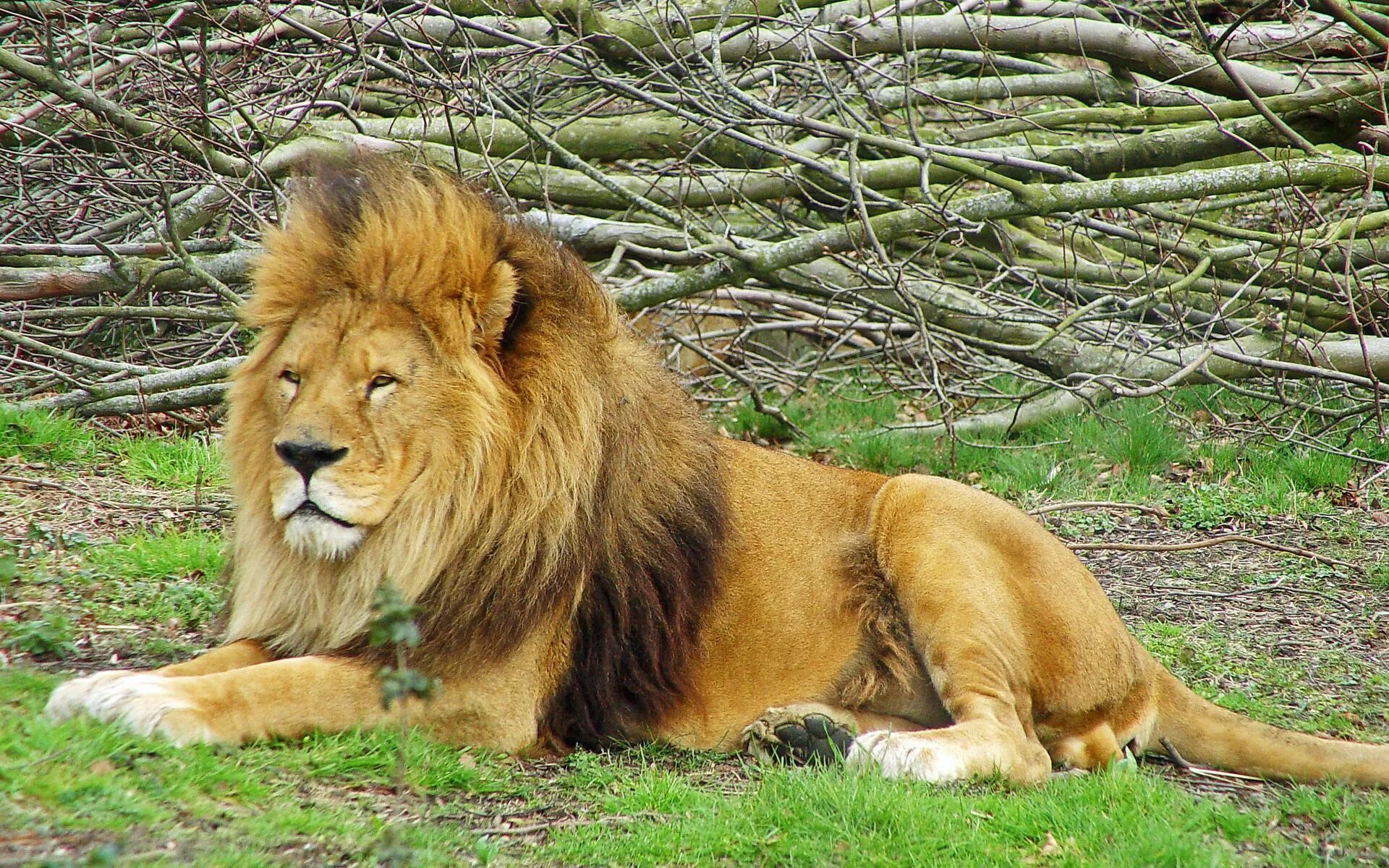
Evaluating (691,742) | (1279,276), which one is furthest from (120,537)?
(1279,276)

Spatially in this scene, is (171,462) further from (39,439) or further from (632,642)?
(632,642)

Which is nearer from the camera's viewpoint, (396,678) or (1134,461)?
(396,678)

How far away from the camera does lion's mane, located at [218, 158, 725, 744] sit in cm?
343

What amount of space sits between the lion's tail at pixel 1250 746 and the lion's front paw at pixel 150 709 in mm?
2829

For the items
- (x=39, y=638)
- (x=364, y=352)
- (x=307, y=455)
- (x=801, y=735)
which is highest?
(x=364, y=352)

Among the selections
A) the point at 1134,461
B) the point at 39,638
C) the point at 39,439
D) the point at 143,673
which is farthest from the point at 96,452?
the point at 1134,461

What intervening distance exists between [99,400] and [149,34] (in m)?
1.77

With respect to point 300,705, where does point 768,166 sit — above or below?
above

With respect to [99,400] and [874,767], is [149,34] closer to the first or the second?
[99,400]

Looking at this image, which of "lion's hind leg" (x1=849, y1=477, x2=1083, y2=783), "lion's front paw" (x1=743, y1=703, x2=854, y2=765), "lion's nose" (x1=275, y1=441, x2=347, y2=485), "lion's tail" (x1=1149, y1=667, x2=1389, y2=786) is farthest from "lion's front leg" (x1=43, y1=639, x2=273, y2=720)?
"lion's tail" (x1=1149, y1=667, x2=1389, y2=786)

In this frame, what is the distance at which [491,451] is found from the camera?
3449mm

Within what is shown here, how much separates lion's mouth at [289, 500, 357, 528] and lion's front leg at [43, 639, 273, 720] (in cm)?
46

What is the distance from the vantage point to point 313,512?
3.26 metres

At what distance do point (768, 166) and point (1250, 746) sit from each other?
4416mm
